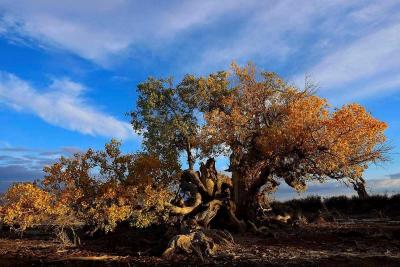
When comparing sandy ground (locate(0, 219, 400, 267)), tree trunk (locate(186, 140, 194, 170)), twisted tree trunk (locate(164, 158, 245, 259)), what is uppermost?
A: tree trunk (locate(186, 140, 194, 170))

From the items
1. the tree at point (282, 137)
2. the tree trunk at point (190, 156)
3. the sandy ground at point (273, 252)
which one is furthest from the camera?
the tree trunk at point (190, 156)

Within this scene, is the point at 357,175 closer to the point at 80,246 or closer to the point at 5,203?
the point at 80,246

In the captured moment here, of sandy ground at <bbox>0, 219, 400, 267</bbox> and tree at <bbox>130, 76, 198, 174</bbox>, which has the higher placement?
tree at <bbox>130, 76, 198, 174</bbox>

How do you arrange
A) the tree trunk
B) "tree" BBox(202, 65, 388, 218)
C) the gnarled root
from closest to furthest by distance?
the gnarled root → "tree" BBox(202, 65, 388, 218) → the tree trunk

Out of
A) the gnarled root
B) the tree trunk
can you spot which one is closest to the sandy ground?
the gnarled root

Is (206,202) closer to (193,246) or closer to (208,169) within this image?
(208,169)

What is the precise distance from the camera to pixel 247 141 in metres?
29.9

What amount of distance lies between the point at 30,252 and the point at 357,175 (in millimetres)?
18486

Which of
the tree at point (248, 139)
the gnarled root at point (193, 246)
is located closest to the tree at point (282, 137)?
the tree at point (248, 139)

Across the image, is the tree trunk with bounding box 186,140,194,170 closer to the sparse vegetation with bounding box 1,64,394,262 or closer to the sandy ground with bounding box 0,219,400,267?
the sparse vegetation with bounding box 1,64,394,262

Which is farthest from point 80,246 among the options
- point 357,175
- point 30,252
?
point 357,175

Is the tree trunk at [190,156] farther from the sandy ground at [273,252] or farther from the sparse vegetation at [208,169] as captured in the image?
the sandy ground at [273,252]

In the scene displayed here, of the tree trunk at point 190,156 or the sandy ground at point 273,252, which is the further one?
the tree trunk at point 190,156

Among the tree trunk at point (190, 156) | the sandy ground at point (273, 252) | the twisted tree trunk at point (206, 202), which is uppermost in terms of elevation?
the tree trunk at point (190, 156)
